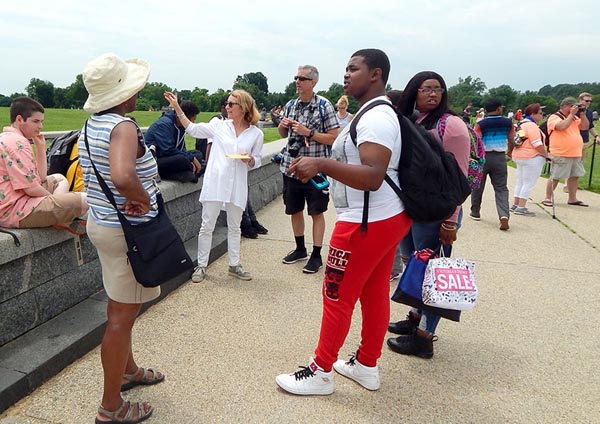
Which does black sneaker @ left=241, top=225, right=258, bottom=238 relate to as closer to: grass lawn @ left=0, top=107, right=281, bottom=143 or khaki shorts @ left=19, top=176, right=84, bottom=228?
khaki shorts @ left=19, top=176, right=84, bottom=228

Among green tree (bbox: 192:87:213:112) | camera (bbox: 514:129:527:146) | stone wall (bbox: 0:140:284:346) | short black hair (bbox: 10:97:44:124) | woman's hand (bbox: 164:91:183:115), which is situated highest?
green tree (bbox: 192:87:213:112)

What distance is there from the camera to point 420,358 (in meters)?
3.29

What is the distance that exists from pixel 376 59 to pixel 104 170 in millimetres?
1504

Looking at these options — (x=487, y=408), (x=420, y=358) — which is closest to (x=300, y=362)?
(x=420, y=358)

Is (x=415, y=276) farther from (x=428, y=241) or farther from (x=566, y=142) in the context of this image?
(x=566, y=142)

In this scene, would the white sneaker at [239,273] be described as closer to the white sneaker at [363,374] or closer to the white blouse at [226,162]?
the white blouse at [226,162]

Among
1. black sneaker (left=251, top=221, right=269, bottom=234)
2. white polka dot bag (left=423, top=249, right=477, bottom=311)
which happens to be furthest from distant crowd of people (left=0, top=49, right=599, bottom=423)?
black sneaker (left=251, top=221, right=269, bottom=234)

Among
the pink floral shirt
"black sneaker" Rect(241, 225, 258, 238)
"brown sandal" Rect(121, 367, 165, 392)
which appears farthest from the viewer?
"black sneaker" Rect(241, 225, 258, 238)

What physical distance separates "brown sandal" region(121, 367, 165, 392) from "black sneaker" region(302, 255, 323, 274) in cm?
224

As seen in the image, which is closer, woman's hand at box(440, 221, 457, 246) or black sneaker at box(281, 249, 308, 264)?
woman's hand at box(440, 221, 457, 246)

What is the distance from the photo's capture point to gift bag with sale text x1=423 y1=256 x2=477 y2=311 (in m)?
2.81

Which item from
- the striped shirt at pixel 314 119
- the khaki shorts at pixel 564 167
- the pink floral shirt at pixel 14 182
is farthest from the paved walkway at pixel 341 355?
the khaki shorts at pixel 564 167

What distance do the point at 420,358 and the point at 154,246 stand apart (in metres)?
2.08

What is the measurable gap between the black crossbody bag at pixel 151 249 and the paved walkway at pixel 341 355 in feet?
2.81
